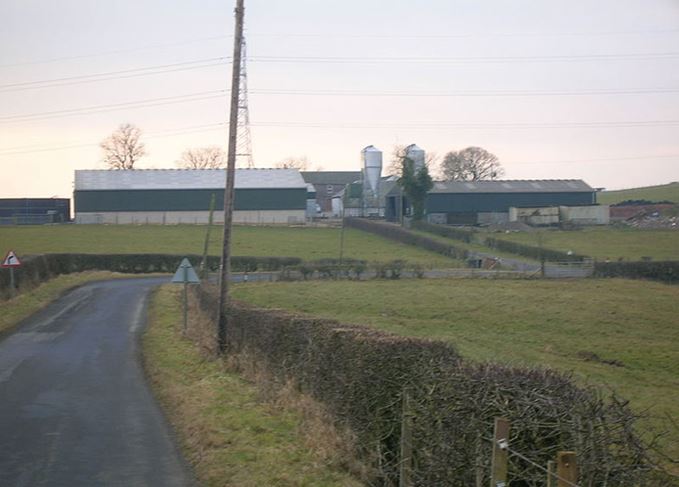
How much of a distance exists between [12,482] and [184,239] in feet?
233

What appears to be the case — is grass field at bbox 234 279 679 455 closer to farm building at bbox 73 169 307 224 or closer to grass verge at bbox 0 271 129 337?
grass verge at bbox 0 271 129 337

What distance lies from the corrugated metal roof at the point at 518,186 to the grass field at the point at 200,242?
1820cm

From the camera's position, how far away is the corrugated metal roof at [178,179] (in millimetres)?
101625

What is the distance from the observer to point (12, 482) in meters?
10.8

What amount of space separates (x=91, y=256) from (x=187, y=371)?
158 feet

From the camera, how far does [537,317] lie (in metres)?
38.0

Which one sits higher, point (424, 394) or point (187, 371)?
point (424, 394)

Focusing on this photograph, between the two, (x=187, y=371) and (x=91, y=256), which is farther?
(x=91, y=256)

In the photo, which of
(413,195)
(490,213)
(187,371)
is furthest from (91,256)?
(490,213)

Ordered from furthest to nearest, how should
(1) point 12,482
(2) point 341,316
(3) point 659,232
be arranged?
(3) point 659,232 → (2) point 341,316 → (1) point 12,482

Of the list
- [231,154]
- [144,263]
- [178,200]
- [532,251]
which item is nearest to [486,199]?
[532,251]

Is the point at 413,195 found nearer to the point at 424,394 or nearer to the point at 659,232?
the point at 659,232

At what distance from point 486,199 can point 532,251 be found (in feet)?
119

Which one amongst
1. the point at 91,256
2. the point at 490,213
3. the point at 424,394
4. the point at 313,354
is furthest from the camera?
the point at 490,213
